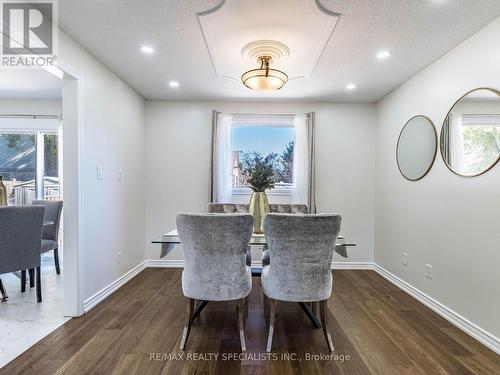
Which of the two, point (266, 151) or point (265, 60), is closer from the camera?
point (265, 60)

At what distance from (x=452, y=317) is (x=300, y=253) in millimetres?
1721

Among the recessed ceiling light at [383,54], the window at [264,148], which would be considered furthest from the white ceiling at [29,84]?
the recessed ceiling light at [383,54]

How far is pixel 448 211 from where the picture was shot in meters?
2.55

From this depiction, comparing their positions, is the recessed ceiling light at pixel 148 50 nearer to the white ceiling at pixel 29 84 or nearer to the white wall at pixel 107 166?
the white wall at pixel 107 166

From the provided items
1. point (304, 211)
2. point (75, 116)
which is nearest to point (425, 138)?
point (304, 211)

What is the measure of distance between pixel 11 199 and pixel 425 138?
5.91 m

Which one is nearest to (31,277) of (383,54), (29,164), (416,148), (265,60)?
(29,164)

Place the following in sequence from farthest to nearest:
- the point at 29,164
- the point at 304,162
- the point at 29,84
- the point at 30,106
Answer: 1. the point at 29,164
2. the point at 30,106
3. the point at 304,162
4. the point at 29,84

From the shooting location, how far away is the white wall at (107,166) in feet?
8.38

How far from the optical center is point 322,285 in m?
1.93

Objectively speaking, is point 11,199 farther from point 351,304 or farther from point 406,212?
point 406,212

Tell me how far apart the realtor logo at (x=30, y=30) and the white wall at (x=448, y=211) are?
3.30 metres

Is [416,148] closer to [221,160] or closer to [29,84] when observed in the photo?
[221,160]

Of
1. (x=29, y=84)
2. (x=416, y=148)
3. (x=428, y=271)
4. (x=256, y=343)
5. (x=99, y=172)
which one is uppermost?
(x=29, y=84)
